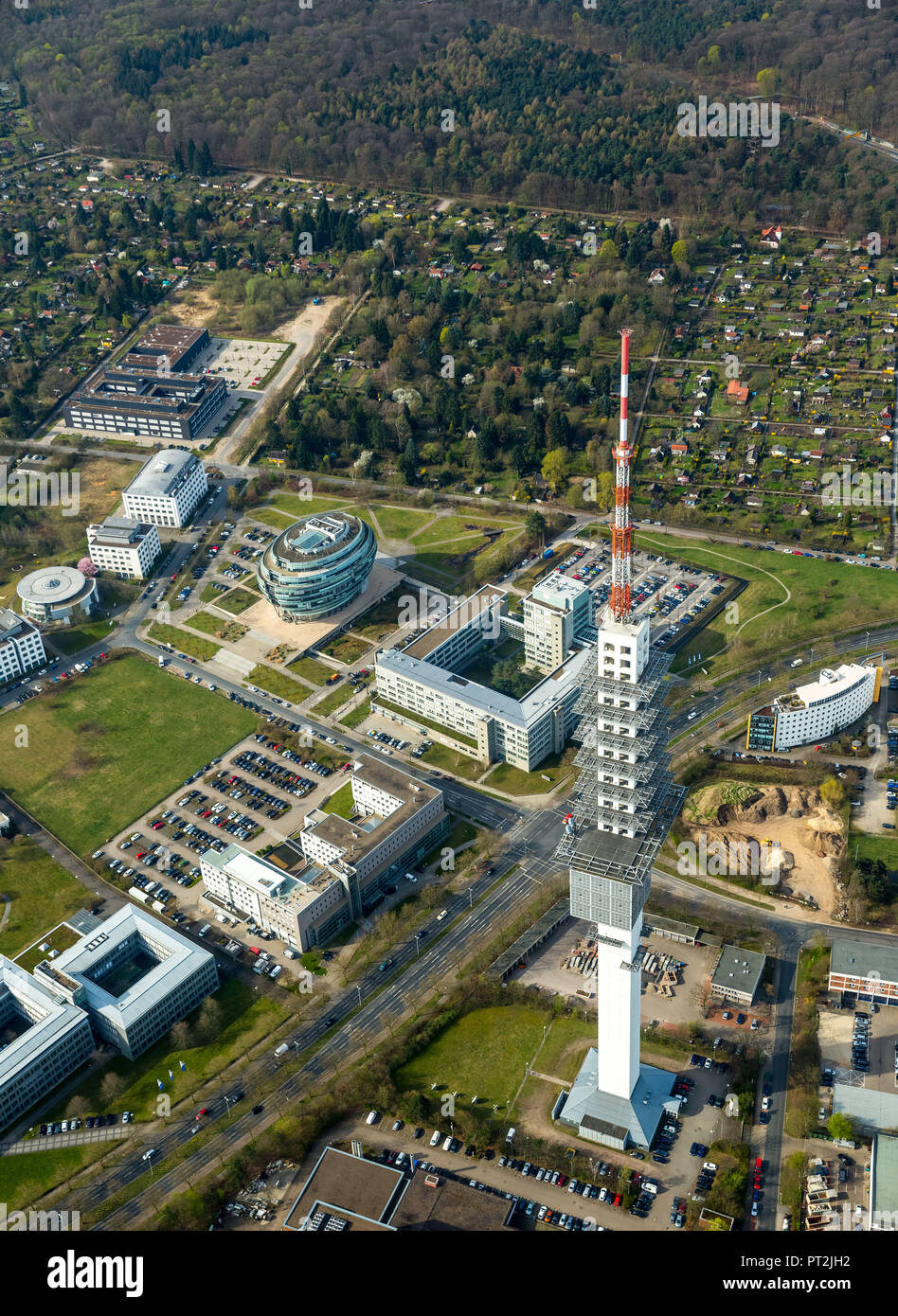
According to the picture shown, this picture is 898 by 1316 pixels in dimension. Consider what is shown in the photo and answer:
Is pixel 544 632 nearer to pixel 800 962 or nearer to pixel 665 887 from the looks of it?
pixel 665 887

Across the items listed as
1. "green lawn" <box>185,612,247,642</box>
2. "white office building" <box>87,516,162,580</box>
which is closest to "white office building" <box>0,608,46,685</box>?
"white office building" <box>87,516,162,580</box>

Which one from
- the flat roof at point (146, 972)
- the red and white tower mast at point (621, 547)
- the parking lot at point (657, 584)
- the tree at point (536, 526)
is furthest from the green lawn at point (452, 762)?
the red and white tower mast at point (621, 547)

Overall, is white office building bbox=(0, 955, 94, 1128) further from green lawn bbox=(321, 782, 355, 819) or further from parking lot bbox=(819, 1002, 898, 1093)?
parking lot bbox=(819, 1002, 898, 1093)

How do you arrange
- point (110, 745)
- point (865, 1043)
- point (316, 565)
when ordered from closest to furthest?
point (865, 1043) → point (110, 745) → point (316, 565)

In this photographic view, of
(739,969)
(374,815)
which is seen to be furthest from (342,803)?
(739,969)

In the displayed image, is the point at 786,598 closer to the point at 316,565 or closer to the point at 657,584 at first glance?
the point at 657,584

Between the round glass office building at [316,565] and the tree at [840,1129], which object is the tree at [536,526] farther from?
the tree at [840,1129]

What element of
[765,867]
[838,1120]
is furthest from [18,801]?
[838,1120]
